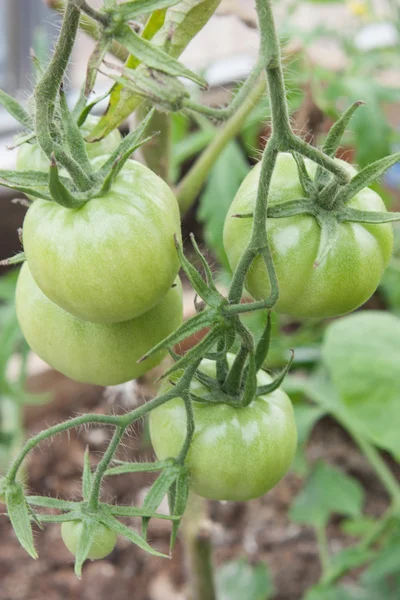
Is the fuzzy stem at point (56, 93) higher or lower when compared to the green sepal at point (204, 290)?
higher

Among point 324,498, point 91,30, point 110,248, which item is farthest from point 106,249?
point 324,498

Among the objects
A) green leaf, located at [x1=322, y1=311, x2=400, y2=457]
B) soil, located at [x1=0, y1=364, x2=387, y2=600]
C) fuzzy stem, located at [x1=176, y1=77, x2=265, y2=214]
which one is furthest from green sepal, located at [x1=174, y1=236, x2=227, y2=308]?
soil, located at [x1=0, y1=364, x2=387, y2=600]

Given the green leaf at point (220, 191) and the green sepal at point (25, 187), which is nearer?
the green sepal at point (25, 187)

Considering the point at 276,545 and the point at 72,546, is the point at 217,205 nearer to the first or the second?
the point at 72,546

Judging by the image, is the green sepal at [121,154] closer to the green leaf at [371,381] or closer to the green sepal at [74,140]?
the green sepal at [74,140]

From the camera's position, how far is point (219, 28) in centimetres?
248

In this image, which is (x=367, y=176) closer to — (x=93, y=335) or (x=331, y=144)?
(x=331, y=144)

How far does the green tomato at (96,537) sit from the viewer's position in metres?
0.46

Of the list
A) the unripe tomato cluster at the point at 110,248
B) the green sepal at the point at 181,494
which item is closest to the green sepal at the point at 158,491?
the green sepal at the point at 181,494

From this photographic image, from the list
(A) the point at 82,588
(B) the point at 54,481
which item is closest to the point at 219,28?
(B) the point at 54,481

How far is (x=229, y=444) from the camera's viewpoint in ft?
1.62

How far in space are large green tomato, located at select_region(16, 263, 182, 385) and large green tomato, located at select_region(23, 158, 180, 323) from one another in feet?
0.21

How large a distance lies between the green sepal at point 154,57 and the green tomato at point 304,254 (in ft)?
0.37

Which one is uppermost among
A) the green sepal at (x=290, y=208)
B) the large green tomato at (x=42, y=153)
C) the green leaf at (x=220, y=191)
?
the green sepal at (x=290, y=208)
